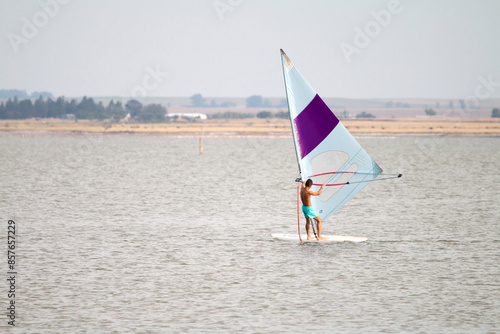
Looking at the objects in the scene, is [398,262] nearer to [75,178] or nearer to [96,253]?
[96,253]

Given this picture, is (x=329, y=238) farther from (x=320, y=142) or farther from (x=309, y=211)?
(x=320, y=142)

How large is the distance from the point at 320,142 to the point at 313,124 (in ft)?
2.14

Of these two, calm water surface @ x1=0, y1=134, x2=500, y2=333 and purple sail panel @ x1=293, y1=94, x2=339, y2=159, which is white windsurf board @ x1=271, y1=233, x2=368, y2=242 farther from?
purple sail panel @ x1=293, y1=94, x2=339, y2=159

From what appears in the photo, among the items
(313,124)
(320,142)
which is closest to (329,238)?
(320,142)

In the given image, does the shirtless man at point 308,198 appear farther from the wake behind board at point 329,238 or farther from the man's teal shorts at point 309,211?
the wake behind board at point 329,238

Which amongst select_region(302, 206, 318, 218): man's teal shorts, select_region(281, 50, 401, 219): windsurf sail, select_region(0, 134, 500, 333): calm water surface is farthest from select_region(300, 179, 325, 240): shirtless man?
select_region(0, 134, 500, 333): calm water surface

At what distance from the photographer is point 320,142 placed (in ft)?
90.9

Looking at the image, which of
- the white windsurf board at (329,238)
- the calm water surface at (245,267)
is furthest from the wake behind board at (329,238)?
the calm water surface at (245,267)

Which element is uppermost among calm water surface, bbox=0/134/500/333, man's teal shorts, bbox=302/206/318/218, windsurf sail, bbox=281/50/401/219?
windsurf sail, bbox=281/50/401/219

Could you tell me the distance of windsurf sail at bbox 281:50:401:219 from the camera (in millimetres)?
27594

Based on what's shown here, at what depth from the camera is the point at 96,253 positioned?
26000 mm

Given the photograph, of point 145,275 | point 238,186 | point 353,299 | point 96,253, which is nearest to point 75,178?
point 238,186

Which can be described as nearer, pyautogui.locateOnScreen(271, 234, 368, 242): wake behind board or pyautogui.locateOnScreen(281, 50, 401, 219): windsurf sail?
pyautogui.locateOnScreen(281, 50, 401, 219): windsurf sail

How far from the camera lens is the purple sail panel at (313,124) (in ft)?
90.6
